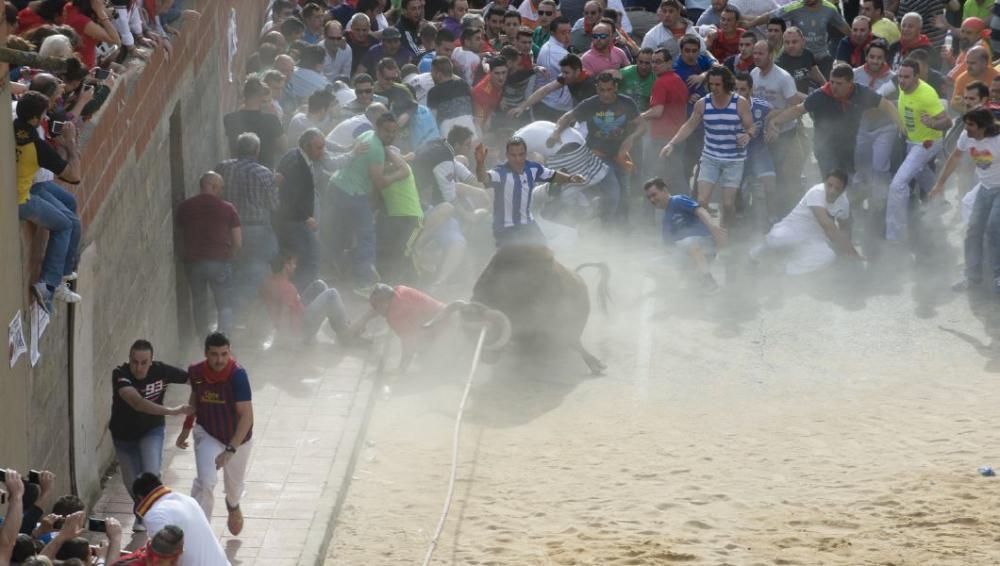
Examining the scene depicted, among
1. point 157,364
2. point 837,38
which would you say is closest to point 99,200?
point 157,364

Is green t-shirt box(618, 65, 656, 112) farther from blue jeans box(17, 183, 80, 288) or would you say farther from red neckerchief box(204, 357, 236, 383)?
blue jeans box(17, 183, 80, 288)

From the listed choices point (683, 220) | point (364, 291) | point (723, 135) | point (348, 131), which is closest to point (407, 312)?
point (364, 291)

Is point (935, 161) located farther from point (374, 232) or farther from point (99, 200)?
point (99, 200)

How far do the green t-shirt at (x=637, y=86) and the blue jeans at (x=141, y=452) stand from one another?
913 cm

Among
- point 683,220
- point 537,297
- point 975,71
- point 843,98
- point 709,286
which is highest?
point 975,71

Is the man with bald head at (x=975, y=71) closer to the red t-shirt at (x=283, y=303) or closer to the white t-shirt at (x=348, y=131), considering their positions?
the white t-shirt at (x=348, y=131)

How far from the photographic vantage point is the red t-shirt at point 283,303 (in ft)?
52.3

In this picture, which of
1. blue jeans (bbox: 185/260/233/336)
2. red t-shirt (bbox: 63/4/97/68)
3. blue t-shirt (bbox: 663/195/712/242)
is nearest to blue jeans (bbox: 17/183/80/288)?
red t-shirt (bbox: 63/4/97/68)

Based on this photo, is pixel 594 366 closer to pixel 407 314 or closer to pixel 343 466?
pixel 407 314

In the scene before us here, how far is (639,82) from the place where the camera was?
19750 mm

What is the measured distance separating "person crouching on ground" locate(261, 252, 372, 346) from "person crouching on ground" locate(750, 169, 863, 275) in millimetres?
4640

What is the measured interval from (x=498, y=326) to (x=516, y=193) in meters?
1.98

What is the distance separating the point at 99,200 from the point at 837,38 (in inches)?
454

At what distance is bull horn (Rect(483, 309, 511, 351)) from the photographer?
15.4 meters
